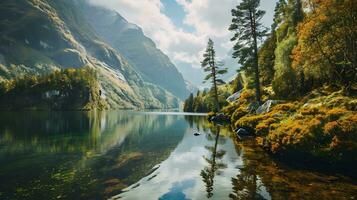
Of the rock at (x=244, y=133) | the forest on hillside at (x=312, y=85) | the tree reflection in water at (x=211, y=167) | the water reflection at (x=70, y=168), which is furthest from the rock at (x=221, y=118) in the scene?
the tree reflection in water at (x=211, y=167)

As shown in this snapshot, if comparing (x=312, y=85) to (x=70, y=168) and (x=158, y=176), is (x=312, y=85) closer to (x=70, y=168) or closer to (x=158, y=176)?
(x=158, y=176)

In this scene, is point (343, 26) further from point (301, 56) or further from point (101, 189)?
point (101, 189)

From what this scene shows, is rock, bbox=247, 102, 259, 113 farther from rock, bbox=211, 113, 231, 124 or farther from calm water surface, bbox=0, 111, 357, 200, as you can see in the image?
calm water surface, bbox=0, 111, 357, 200

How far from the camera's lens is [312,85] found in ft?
146

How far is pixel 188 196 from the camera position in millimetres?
15828

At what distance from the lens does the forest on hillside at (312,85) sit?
20766 mm

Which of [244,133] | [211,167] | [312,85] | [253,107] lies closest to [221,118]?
[253,107]

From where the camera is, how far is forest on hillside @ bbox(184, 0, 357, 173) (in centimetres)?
2077

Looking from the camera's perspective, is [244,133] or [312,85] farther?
[312,85]

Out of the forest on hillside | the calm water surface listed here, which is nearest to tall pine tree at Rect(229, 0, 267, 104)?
the forest on hillside

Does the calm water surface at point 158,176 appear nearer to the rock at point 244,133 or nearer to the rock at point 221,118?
the rock at point 244,133

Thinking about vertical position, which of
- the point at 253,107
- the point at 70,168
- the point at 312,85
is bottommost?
the point at 70,168

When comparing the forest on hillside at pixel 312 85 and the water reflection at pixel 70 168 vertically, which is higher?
the forest on hillside at pixel 312 85

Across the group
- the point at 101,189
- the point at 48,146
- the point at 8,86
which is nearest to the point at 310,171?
the point at 101,189
